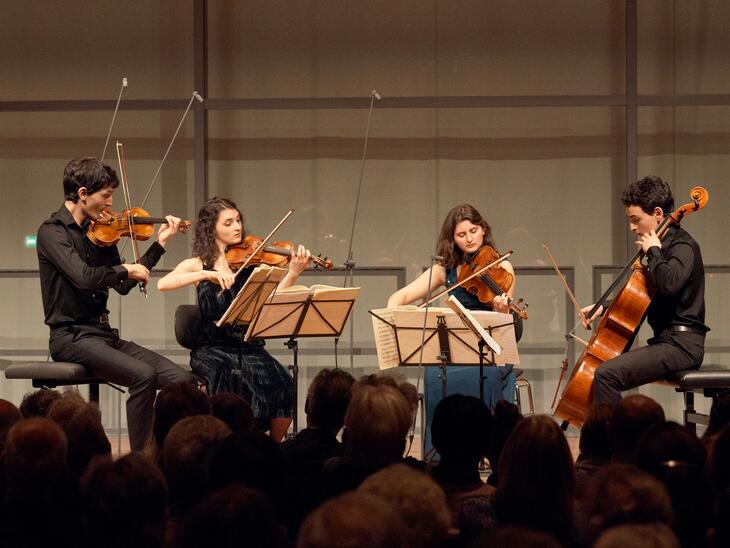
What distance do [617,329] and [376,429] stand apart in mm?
2485

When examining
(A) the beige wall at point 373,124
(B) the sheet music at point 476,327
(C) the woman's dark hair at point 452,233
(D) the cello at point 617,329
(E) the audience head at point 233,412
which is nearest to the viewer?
(E) the audience head at point 233,412

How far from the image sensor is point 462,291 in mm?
5488

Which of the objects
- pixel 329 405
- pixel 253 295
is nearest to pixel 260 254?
pixel 253 295

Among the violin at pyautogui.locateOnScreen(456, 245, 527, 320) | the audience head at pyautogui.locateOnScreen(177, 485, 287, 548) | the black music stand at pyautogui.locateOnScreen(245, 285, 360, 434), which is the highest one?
the violin at pyautogui.locateOnScreen(456, 245, 527, 320)

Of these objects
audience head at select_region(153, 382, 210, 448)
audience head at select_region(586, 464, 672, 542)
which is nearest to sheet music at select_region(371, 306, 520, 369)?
audience head at select_region(153, 382, 210, 448)

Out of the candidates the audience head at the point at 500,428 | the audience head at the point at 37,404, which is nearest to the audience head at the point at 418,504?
the audience head at the point at 500,428

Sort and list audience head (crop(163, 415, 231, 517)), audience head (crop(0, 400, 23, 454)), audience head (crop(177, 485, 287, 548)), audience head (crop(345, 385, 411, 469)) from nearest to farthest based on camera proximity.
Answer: audience head (crop(177, 485, 287, 548)), audience head (crop(163, 415, 231, 517)), audience head (crop(345, 385, 411, 469)), audience head (crop(0, 400, 23, 454))

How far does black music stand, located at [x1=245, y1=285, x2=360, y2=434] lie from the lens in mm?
4844

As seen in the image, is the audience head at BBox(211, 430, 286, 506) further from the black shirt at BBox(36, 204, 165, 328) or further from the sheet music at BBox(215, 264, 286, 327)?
the black shirt at BBox(36, 204, 165, 328)

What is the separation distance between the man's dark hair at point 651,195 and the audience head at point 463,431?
243 cm

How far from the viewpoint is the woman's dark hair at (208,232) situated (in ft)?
17.9

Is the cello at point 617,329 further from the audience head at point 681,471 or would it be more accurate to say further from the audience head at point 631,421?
the audience head at point 681,471

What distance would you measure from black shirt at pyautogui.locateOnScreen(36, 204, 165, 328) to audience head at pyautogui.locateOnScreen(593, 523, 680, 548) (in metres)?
3.65

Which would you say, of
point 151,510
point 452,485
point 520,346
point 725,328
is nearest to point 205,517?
point 151,510
